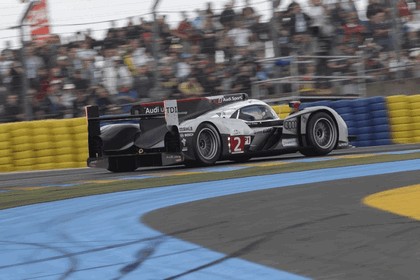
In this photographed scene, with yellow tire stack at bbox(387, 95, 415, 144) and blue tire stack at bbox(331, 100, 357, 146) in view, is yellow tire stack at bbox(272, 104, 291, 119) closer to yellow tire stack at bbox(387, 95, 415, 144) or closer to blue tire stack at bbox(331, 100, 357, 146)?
blue tire stack at bbox(331, 100, 357, 146)

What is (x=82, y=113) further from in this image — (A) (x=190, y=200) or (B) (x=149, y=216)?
(B) (x=149, y=216)

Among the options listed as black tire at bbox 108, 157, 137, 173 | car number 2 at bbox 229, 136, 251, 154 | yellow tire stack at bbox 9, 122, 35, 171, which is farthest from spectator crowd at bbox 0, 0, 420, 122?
car number 2 at bbox 229, 136, 251, 154

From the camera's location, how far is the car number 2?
41.3ft

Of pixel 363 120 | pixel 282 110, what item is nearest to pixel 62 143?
pixel 282 110

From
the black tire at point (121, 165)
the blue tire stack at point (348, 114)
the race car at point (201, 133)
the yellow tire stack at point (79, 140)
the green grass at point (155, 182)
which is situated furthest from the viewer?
the blue tire stack at point (348, 114)

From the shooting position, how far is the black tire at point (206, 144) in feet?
40.5

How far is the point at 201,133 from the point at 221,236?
7.22 metres

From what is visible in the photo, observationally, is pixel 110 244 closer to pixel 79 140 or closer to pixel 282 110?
pixel 79 140

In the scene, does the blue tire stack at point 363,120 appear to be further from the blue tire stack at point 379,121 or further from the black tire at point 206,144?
the black tire at point 206,144

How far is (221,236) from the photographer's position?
527cm

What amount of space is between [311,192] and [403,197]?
3.45ft

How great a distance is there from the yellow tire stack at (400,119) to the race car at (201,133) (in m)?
3.01

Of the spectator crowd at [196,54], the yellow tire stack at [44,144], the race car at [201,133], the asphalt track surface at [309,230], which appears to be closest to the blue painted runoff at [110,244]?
the asphalt track surface at [309,230]

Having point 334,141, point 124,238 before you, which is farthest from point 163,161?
point 124,238
